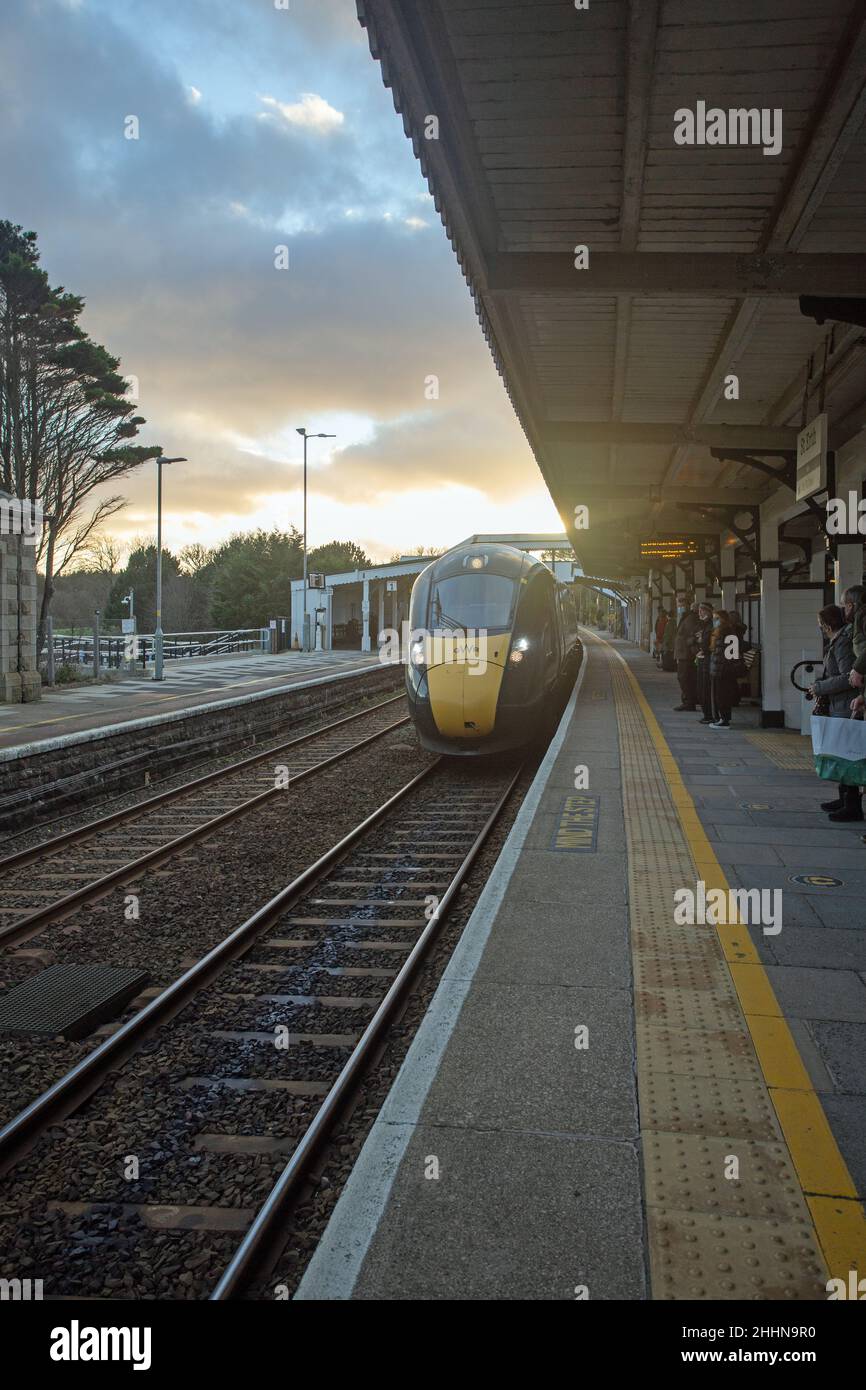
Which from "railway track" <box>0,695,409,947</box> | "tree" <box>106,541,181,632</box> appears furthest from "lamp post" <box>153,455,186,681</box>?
"tree" <box>106,541,181,632</box>

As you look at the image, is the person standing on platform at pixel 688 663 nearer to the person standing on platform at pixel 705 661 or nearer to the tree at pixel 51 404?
the person standing on platform at pixel 705 661

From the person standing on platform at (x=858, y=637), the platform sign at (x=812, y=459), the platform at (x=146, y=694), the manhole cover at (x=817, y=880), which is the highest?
the platform sign at (x=812, y=459)

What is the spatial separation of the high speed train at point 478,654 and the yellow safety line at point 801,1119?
6269mm

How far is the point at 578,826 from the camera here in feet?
23.4

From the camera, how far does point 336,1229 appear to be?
8.56 ft

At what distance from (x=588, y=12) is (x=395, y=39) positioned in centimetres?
89

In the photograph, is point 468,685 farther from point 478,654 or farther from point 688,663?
point 688,663

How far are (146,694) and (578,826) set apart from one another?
577 inches

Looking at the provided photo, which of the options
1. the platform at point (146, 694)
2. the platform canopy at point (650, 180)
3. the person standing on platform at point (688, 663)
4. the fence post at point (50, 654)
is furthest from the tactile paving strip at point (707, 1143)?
the fence post at point (50, 654)

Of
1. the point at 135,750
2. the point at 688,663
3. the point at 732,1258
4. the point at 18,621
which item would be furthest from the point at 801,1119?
the point at 18,621

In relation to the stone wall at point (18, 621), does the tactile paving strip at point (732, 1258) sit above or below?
below

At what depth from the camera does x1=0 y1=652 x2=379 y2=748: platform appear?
47.4 feet

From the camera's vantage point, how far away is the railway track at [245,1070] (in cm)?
330
